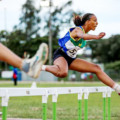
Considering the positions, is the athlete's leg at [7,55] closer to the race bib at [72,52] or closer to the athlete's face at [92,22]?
the race bib at [72,52]

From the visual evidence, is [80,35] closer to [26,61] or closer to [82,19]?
[82,19]

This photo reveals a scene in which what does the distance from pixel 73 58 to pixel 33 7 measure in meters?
51.5

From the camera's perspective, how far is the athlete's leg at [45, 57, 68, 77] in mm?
5785

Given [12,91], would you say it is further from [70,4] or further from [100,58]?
[100,58]

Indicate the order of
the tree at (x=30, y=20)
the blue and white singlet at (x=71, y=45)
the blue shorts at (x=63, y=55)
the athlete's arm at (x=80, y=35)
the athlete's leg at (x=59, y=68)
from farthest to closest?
1. the tree at (x=30, y=20)
2. the blue shorts at (x=63, y=55)
3. the blue and white singlet at (x=71, y=45)
4. the athlete's leg at (x=59, y=68)
5. the athlete's arm at (x=80, y=35)

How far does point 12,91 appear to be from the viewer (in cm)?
442

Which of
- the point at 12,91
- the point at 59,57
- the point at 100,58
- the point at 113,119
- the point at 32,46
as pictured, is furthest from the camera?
the point at 100,58

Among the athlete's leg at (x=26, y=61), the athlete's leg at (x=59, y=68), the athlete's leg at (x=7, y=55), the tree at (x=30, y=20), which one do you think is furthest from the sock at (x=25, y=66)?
the tree at (x=30, y=20)

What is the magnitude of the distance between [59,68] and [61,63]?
4.0 inches

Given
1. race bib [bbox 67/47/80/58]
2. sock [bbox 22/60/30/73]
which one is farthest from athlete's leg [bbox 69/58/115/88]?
sock [bbox 22/60/30/73]

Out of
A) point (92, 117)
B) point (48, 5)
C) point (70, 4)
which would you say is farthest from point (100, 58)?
point (92, 117)

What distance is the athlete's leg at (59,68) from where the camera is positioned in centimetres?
579

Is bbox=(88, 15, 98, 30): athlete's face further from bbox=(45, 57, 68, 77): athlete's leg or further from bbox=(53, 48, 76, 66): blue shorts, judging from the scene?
bbox=(45, 57, 68, 77): athlete's leg

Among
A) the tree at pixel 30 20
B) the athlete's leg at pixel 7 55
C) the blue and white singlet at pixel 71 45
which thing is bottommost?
the athlete's leg at pixel 7 55
